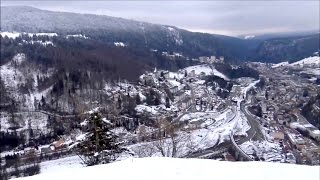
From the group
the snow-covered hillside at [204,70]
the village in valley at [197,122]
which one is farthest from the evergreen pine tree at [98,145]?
the snow-covered hillside at [204,70]

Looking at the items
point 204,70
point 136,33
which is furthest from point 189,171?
point 136,33

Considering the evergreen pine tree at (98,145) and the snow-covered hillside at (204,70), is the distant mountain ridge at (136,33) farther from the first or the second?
the evergreen pine tree at (98,145)

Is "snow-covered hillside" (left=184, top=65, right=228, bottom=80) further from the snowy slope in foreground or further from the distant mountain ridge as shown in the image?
the snowy slope in foreground

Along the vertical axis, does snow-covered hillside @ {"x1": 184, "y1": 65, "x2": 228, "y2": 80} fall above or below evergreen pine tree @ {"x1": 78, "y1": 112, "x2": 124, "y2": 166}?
below

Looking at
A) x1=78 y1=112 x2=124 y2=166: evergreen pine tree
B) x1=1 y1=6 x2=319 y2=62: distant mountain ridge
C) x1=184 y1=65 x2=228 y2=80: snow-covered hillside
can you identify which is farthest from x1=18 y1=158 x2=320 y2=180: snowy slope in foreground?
x1=1 y1=6 x2=319 y2=62: distant mountain ridge

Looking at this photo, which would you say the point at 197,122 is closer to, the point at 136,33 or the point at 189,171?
the point at 189,171

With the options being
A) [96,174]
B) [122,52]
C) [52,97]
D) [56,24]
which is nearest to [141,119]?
[52,97]
